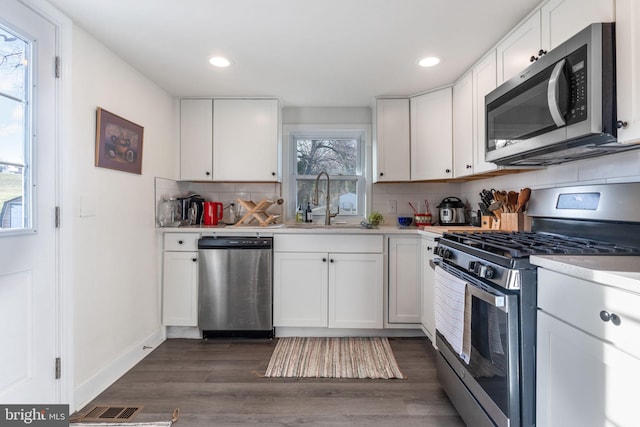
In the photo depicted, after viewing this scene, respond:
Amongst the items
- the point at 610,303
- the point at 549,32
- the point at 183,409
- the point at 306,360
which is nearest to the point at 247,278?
the point at 306,360

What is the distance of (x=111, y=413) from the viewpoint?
170 centimetres

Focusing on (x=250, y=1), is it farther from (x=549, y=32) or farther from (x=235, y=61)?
(x=549, y=32)

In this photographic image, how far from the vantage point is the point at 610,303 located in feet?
2.76

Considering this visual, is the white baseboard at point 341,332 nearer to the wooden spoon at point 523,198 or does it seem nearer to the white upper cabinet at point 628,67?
the wooden spoon at point 523,198

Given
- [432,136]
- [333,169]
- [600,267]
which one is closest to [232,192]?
[333,169]

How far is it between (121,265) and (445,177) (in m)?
2.63

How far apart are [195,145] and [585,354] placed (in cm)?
306

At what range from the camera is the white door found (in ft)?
4.55

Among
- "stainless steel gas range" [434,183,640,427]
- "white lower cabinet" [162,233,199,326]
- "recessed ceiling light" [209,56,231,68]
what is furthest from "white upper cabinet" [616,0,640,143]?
"white lower cabinet" [162,233,199,326]

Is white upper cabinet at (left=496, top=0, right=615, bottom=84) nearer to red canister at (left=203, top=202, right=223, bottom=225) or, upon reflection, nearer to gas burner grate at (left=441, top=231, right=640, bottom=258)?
gas burner grate at (left=441, top=231, right=640, bottom=258)

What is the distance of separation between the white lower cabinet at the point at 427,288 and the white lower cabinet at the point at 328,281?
351 mm

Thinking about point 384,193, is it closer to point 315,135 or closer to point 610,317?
point 315,135

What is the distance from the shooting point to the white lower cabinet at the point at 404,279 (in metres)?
2.63

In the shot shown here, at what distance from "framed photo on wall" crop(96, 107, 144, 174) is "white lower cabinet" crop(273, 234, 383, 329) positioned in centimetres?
124
